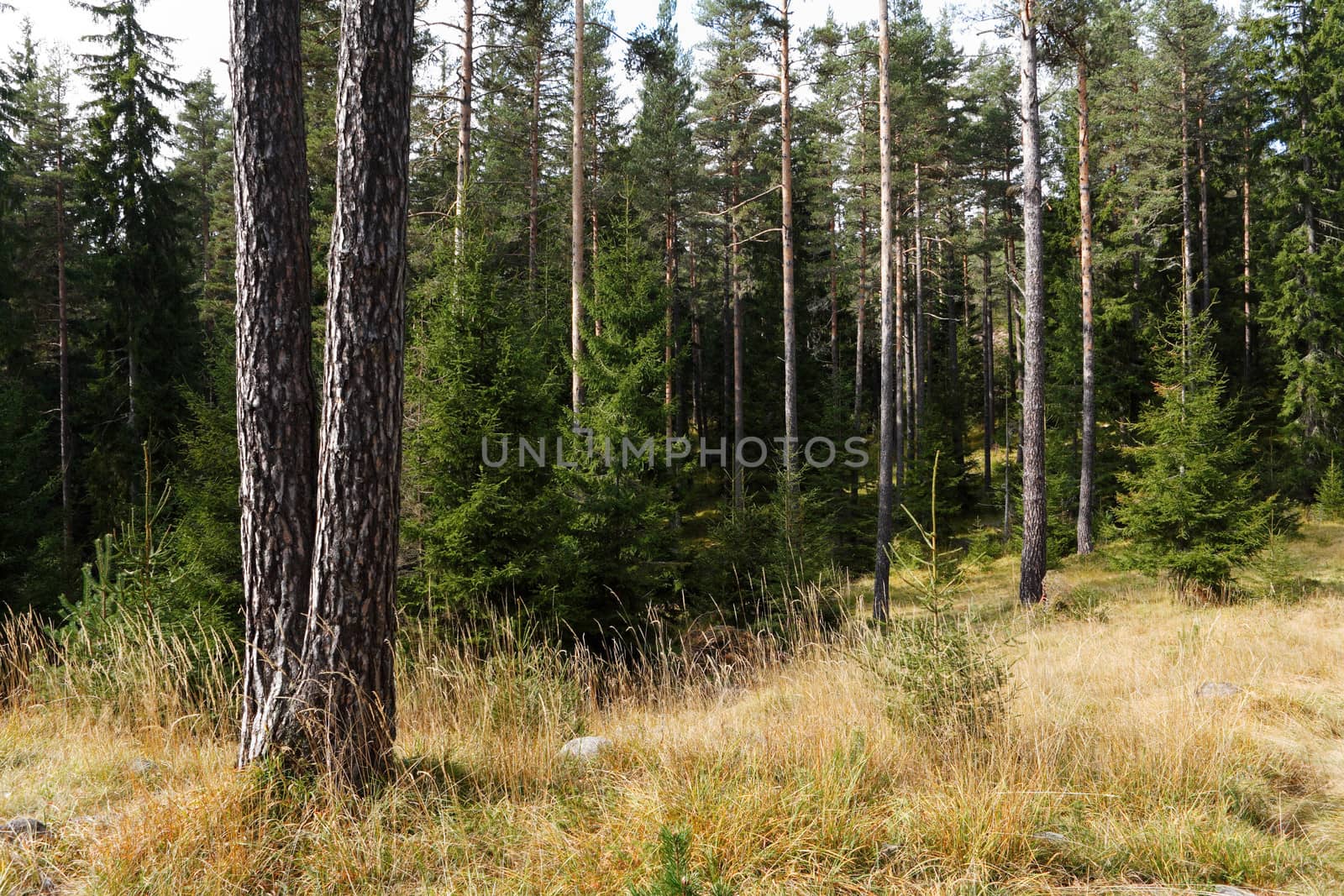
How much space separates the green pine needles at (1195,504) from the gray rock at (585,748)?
10.7 meters

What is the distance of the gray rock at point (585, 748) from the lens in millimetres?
3432

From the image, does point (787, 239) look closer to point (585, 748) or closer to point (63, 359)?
point (585, 748)

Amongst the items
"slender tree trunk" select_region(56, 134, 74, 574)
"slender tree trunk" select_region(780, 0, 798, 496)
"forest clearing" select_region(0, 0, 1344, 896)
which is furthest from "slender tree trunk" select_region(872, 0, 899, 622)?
"slender tree trunk" select_region(56, 134, 74, 574)

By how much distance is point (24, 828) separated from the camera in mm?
2633

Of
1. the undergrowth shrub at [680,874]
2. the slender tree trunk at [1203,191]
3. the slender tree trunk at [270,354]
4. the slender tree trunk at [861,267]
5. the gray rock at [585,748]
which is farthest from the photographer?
the slender tree trunk at [1203,191]

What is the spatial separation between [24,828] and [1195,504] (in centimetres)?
1323

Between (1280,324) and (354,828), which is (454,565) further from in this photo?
(1280,324)

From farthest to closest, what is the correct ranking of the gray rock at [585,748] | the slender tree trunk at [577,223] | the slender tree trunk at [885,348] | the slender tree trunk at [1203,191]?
the slender tree trunk at [1203,191] → the slender tree trunk at [577,223] → the slender tree trunk at [885,348] → the gray rock at [585,748]

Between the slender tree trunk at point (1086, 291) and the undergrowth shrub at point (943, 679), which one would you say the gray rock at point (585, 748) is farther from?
the slender tree trunk at point (1086, 291)

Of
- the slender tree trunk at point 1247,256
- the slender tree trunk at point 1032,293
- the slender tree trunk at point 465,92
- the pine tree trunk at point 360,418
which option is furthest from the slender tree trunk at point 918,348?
the pine tree trunk at point 360,418

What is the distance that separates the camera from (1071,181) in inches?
896

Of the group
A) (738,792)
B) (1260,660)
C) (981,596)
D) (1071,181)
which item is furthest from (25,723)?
(1071,181)

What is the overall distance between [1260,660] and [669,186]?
18363 millimetres

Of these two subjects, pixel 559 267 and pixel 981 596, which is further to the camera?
pixel 559 267
